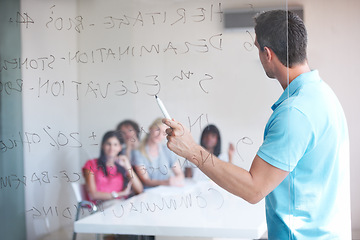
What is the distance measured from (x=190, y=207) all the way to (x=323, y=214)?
400 mm

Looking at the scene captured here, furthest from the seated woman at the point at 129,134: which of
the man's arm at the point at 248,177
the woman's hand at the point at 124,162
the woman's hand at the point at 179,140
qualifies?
the man's arm at the point at 248,177

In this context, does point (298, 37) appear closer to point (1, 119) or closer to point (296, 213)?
point (296, 213)

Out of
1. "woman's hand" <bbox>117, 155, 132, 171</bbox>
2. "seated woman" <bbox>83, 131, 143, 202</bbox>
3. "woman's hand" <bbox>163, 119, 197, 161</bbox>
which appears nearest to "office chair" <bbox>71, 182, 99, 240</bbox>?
"seated woman" <bbox>83, 131, 143, 202</bbox>

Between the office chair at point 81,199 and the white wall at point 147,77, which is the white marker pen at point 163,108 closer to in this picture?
the white wall at point 147,77

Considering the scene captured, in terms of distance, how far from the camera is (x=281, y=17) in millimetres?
1370

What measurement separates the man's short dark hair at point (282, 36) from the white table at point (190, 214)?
45 cm

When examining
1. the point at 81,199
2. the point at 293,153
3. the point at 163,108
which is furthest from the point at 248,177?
the point at 81,199

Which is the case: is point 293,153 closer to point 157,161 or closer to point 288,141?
point 288,141

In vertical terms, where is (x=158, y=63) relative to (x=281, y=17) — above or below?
below

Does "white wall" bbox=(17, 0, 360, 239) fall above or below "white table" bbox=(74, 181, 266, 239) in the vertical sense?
above

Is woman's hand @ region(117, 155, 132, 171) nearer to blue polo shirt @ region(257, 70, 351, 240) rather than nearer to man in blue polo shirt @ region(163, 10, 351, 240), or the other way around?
man in blue polo shirt @ region(163, 10, 351, 240)

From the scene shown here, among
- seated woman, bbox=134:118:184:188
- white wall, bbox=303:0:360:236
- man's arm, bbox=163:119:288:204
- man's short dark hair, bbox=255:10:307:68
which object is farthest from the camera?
white wall, bbox=303:0:360:236

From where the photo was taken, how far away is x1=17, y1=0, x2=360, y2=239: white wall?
1417mm

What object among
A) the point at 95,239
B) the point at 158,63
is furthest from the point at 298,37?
the point at 95,239
